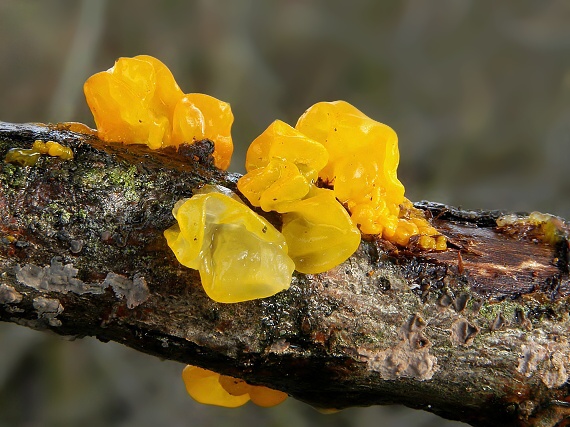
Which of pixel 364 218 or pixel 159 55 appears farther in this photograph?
pixel 159 55

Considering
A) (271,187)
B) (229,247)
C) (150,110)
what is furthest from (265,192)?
(150,110)

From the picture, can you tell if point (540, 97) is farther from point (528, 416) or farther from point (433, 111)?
point (528, 416)

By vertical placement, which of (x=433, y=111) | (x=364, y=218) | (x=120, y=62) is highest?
(x=120, y=62)

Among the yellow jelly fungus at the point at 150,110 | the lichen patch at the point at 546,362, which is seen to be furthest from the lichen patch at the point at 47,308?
the lichen patch at the point at 546,362

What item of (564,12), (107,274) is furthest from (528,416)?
(564,12)

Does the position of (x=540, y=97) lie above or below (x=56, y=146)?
below

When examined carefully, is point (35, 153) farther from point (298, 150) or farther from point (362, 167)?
point (362, 167)

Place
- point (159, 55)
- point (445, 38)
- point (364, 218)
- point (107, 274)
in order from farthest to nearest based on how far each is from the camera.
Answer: point (445, 38) < point (159, 55) < point (364, 218) < point (107, 274)
